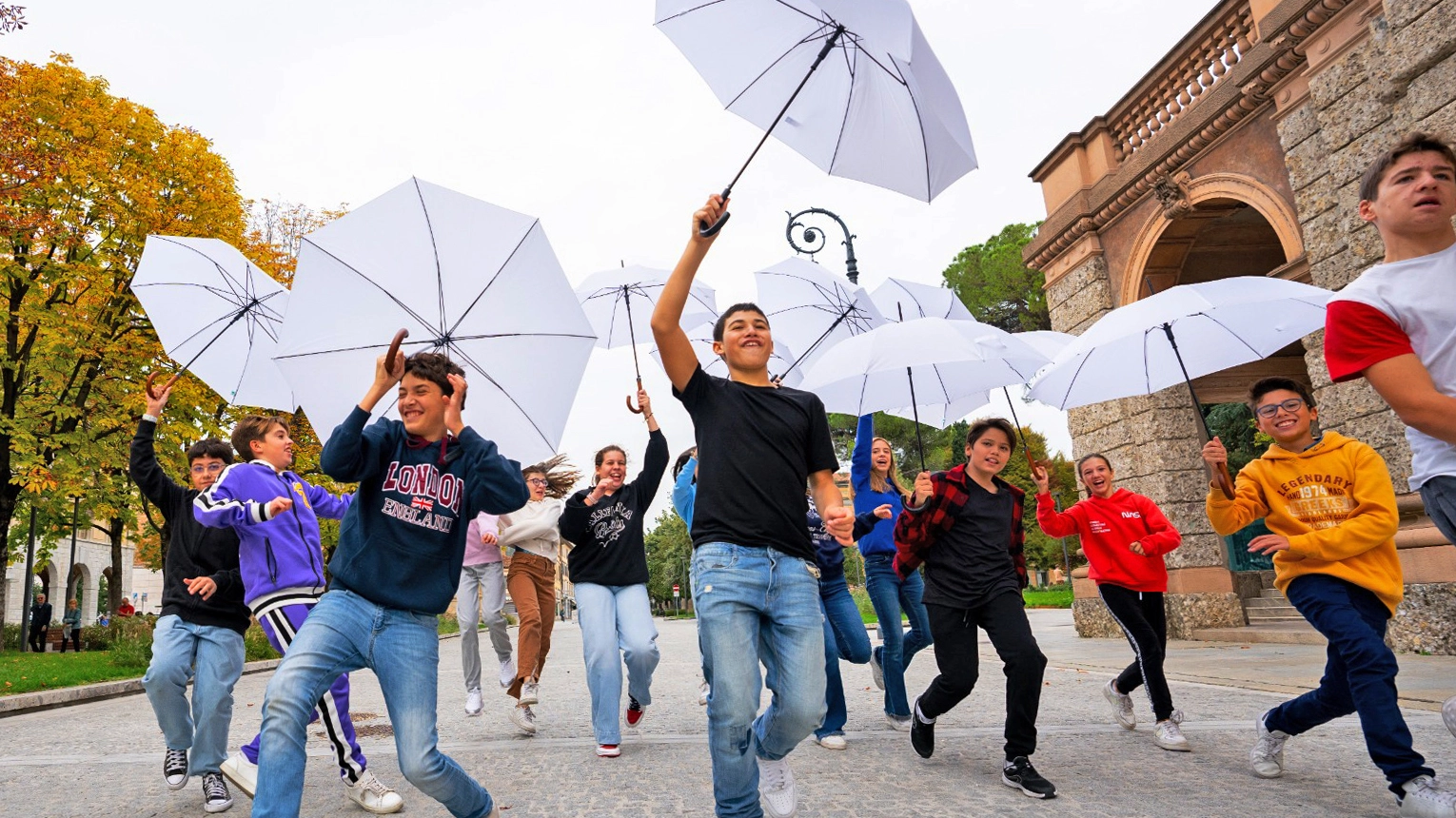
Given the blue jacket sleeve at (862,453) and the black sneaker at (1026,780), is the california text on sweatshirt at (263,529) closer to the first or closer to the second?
the blue jacket sleeve at (862,453)

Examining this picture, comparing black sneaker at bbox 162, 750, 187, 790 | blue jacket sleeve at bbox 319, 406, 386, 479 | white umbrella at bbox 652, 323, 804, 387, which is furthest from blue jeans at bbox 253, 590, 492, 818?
white umbrella at bbox 652, 323, 804, 387

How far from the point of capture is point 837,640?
6.14 metres

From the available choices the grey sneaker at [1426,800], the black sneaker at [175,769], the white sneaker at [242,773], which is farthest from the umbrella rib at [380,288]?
the grey sneaker at [1426,800]

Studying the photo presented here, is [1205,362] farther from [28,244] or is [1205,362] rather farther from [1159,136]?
[28,244]

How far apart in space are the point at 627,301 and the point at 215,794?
225 inches

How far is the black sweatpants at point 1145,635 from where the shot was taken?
207 inches

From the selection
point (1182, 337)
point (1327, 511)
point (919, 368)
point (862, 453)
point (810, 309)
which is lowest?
point (1327, 511)

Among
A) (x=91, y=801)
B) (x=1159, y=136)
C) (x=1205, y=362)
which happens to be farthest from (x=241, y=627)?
(x=1159, y=136)

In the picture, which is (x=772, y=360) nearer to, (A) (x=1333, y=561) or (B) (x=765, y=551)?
(A) (x=1333, y=561)

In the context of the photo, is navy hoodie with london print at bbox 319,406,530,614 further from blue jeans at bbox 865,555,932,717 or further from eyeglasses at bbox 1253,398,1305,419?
eyeglasses at bbox 1253,398,1305,419

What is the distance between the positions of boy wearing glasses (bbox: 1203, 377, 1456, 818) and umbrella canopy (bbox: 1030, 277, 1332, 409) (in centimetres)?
100

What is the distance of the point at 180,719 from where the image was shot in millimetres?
4750

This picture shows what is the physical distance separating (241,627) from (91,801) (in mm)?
1028

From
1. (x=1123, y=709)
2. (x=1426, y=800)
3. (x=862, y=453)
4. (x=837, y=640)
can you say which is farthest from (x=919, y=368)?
(x=1426, y=800)
